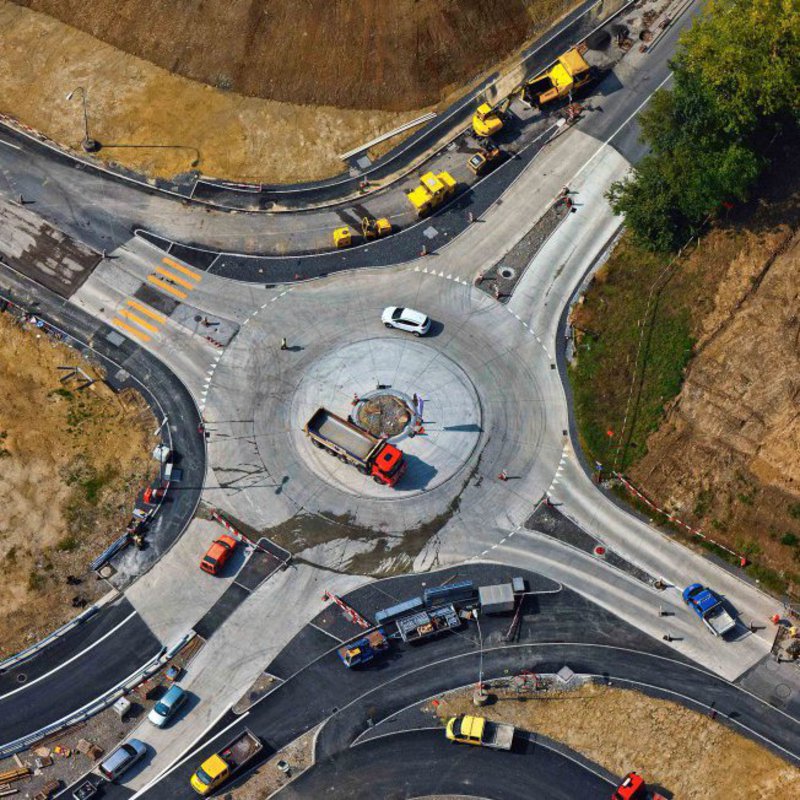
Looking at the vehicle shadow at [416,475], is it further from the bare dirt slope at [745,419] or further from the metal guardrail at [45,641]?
the metal guardrail at [45,641]

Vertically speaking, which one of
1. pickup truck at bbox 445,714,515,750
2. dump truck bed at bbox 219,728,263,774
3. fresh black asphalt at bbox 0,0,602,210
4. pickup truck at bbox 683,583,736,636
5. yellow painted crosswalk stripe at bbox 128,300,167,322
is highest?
fresh black asphalt at bbox 0,0,602,210

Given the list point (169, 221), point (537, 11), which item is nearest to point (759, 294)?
point (537, 11)

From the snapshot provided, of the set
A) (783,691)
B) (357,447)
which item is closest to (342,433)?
(357,447)

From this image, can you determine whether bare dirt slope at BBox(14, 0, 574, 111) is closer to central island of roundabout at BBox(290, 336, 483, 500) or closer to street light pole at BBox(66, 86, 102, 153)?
street light pole at BBox(66, 86, 102, 153)

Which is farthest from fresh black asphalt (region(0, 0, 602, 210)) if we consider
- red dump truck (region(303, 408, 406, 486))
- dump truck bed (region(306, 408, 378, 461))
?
red dump truck (region(303, 408, 406, 486))

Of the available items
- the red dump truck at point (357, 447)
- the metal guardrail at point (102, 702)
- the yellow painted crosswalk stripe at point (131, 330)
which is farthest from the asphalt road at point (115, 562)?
the red dump truck at point (357, 447)
